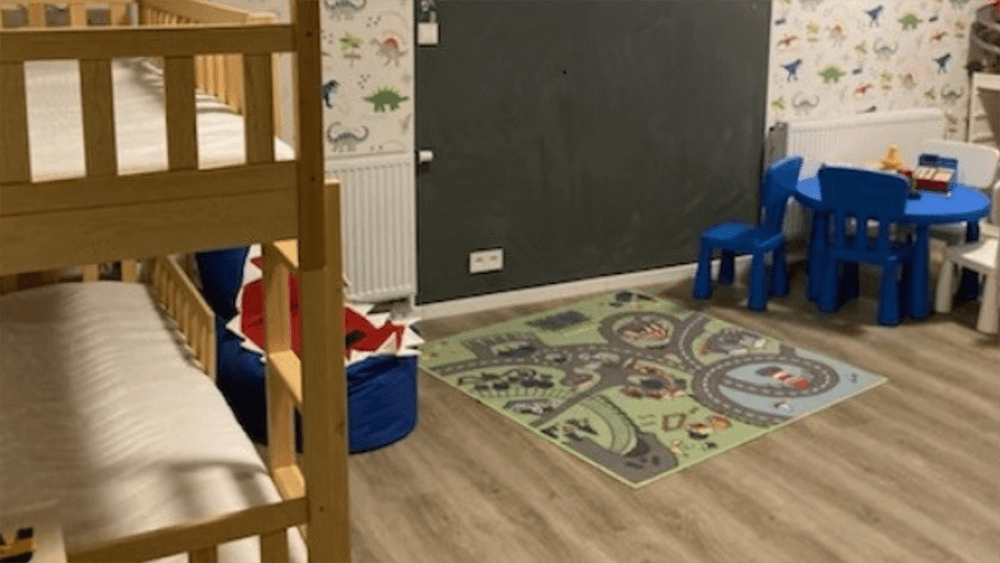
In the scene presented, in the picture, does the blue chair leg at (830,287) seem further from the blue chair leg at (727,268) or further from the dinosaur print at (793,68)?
the dinosaur print at (793,68)


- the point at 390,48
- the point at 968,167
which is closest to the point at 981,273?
the point at 968,167

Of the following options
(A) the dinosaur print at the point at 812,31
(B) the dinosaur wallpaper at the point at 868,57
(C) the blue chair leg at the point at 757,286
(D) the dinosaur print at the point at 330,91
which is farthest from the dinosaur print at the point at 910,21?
(D) the dinosaur print at the point at 330,91

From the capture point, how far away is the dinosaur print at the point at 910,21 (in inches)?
210

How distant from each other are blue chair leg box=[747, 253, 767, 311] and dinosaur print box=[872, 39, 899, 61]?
150cm

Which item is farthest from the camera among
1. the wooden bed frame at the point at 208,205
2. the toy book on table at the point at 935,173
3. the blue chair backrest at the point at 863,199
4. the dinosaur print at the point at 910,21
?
the dinosaur print at the point at 910,21

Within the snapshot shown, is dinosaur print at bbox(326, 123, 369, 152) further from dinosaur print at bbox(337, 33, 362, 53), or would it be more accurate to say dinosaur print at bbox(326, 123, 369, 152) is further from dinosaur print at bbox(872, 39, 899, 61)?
dinosaur print at bbox(872, 39, 899, 61)

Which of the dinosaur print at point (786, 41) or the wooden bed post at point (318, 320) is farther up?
the dinosaur print at point (786, 41)

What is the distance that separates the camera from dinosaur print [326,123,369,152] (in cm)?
404

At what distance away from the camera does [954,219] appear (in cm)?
420

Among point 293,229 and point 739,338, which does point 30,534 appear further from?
point 739,338

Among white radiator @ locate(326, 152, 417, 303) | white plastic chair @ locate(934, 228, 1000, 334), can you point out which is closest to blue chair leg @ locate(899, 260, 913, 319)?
white plastic chair @ locate(934, 228, 1000, 334)

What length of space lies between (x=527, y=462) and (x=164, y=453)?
1.27m

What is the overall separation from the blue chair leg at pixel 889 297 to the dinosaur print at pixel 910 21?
1.59m

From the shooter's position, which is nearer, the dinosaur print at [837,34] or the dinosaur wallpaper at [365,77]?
the dinosaur wallpaper at [365,77]
